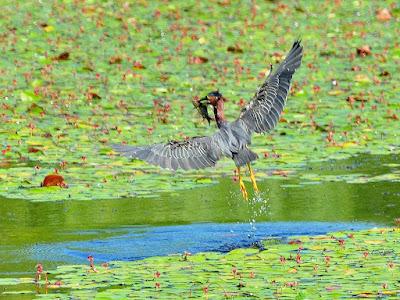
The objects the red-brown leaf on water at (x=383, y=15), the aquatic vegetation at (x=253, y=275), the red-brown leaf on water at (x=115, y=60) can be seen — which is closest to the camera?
the aquatic vegetation at (x=253, y=275)

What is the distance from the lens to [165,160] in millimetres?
12391

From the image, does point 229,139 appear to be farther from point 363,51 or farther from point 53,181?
point 363,51

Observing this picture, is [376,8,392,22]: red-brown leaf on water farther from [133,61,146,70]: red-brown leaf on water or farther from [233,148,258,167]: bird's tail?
[233,148,258,167]: bird's tail

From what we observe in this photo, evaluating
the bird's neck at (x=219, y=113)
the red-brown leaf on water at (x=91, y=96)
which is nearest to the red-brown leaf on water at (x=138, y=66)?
the red-brown leaf on water at (x=91, y=96)

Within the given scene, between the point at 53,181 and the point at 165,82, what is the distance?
744 centimetres

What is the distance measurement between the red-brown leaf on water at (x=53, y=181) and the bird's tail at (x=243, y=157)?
279 cm

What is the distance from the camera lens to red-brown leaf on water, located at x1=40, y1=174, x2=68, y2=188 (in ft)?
48.7

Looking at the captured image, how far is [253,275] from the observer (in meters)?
10.7

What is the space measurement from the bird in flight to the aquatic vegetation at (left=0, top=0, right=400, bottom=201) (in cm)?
204

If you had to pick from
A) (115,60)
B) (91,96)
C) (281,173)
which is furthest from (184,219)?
(115,60)

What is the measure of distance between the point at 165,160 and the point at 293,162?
4305mm

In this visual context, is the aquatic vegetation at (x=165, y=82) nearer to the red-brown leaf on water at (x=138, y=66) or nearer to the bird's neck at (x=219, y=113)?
the red-brown leaf on water at (x=138, y=66)

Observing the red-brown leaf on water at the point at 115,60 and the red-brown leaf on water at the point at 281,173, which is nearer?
the red-brown leaf on water at the point at 281,173

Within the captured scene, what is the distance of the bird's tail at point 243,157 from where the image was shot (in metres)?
12.8
